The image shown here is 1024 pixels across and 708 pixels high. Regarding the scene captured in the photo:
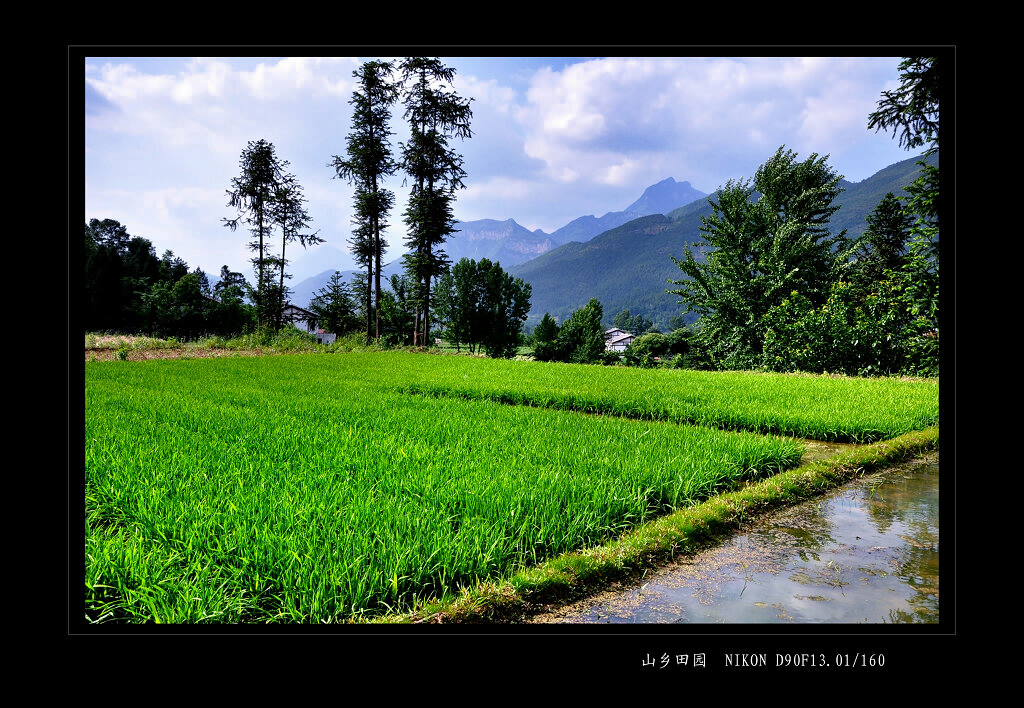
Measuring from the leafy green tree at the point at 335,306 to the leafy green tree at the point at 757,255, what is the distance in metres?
20.8

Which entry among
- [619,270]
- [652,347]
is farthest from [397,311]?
[619,270]

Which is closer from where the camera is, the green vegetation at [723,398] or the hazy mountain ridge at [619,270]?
the green vegetation at [723,398]

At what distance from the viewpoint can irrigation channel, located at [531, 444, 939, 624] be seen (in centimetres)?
161

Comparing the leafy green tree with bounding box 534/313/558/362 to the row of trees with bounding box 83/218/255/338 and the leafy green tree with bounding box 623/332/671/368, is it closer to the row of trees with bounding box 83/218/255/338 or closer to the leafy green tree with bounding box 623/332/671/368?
the leafy green tree with bounding box 623/332/671/368

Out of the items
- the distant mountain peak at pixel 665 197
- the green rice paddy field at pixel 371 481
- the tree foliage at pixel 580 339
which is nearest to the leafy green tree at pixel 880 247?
the green rice paddy field at pixel 371 481

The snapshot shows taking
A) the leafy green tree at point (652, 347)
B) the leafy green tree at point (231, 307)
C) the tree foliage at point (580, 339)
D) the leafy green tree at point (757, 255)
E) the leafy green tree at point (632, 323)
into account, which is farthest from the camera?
the leafy green tree at point (632, 323)

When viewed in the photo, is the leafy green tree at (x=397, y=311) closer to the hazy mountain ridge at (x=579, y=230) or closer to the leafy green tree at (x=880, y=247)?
the leafy green tree at (x=880, y=247)

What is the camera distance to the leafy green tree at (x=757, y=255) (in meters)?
16.3

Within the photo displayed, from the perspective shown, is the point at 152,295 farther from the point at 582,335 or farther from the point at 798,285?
the point at 582,335

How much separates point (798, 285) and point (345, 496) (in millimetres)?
17739

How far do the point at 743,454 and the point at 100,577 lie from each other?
3.64 metres

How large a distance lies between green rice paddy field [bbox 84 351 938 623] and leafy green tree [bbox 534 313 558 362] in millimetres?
22726
